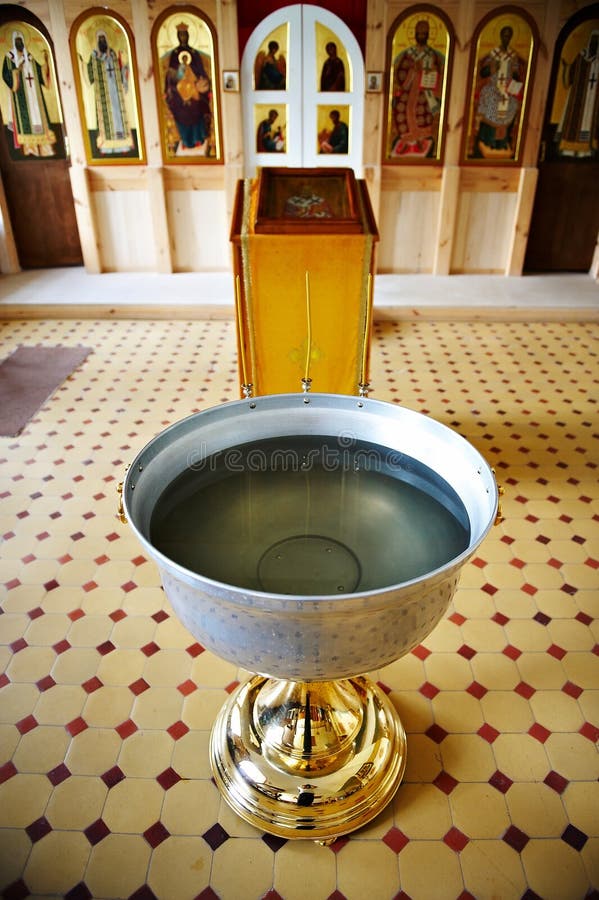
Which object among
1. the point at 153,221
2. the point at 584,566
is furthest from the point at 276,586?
the point at 153,221

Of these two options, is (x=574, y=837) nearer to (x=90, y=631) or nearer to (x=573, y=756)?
(x=573, y=756)

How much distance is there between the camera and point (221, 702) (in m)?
3.15

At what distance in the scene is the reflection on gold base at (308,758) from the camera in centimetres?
257

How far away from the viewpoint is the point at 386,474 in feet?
8.23

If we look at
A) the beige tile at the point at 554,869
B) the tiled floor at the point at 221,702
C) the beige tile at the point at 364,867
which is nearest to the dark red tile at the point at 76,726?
the tiled floor at the point at 221,702

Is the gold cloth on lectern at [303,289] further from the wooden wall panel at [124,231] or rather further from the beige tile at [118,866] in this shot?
the wooden wall panel at [124,231]

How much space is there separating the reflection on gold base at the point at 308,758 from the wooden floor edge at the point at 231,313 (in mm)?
6038

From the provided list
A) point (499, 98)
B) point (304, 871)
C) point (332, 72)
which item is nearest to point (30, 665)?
point (304, 871)

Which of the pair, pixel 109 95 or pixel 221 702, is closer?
pixel 221 702

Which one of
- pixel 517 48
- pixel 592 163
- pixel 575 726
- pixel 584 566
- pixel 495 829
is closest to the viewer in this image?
pixel 495 829

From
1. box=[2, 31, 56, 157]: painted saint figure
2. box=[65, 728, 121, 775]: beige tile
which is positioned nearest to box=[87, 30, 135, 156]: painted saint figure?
box=[2, 31, 56, 157]: painted saint figure

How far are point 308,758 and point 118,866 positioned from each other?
2.76 feet

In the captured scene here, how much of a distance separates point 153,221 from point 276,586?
27.0ft

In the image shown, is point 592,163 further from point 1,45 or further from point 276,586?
point 276,586
